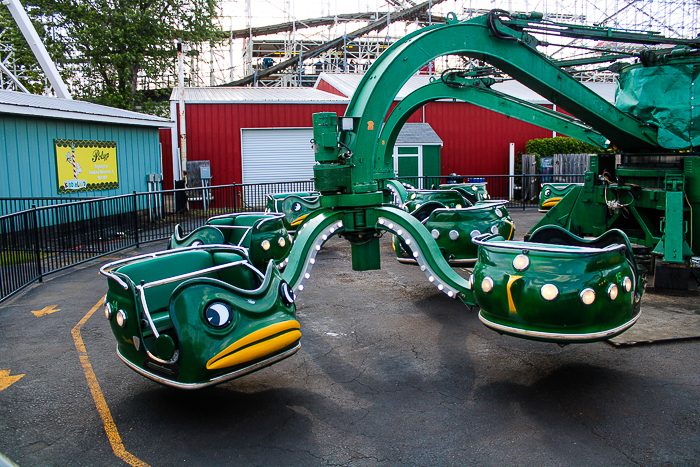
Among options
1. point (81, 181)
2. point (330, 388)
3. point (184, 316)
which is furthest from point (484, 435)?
point (81, 181)

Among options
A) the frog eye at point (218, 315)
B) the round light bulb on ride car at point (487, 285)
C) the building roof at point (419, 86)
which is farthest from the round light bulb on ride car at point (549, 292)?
the building roof at point (419, 86)

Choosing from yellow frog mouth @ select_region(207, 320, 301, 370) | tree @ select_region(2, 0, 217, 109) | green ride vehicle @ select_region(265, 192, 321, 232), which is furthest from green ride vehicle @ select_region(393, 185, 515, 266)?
tree @ select_region(2, 0, 217, 109)

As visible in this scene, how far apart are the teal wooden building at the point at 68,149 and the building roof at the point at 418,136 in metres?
10.4

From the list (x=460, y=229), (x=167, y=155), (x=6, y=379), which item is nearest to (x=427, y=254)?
Result: (x=460, y=229)

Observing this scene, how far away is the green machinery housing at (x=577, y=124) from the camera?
730cm

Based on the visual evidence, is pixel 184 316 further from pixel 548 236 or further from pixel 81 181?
pixel 81 181

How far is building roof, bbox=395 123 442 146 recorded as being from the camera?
2425 cm

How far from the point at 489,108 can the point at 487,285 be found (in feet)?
23.4

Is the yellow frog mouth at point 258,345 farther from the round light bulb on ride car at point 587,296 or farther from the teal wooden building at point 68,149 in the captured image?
the teal wooden building at point 68,149

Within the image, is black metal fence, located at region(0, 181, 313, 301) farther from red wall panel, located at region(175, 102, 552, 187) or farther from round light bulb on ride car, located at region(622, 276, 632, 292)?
round light bulb on ride car, located at region(622, 276, 632, 292)

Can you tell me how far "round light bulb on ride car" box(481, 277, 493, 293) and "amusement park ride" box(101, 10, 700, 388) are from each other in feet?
0.05

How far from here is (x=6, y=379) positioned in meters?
5.73

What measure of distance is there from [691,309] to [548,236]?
3.07 m

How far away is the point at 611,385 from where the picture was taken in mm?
5273
